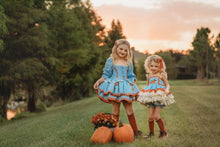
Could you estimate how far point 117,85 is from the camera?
5.11 meters

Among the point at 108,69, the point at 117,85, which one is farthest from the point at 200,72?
the point at 117,85

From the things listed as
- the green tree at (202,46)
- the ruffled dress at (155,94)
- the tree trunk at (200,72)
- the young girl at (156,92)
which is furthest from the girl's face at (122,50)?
the tree trunk at (200,72)

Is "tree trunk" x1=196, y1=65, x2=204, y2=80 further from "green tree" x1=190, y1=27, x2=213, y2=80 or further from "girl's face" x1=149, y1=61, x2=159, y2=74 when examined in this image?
"girl's face" x1=149, y1=61, x2=159, y2=74

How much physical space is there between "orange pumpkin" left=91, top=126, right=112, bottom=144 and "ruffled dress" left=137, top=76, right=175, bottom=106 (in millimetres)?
896

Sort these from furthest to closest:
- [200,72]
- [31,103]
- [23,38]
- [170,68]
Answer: [170,68] → [200,72] → [31,103] → [23,38]

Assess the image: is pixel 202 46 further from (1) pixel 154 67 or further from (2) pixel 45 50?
(1) pixel 154 67

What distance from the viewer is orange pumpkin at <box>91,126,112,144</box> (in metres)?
4.65

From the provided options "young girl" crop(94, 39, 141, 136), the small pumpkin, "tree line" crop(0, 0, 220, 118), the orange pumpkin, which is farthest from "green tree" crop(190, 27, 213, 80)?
the orange pumpkin

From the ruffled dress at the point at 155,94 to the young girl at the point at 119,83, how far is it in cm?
24

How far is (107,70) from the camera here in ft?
17.4

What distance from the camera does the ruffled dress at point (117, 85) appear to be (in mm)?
5008

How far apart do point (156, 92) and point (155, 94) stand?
0.17 ft

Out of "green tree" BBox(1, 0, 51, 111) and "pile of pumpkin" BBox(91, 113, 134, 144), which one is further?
"green tree" BBox(1, 0, 51, 111)

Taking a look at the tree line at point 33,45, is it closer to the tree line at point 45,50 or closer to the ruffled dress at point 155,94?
the tree line at point 45,50
